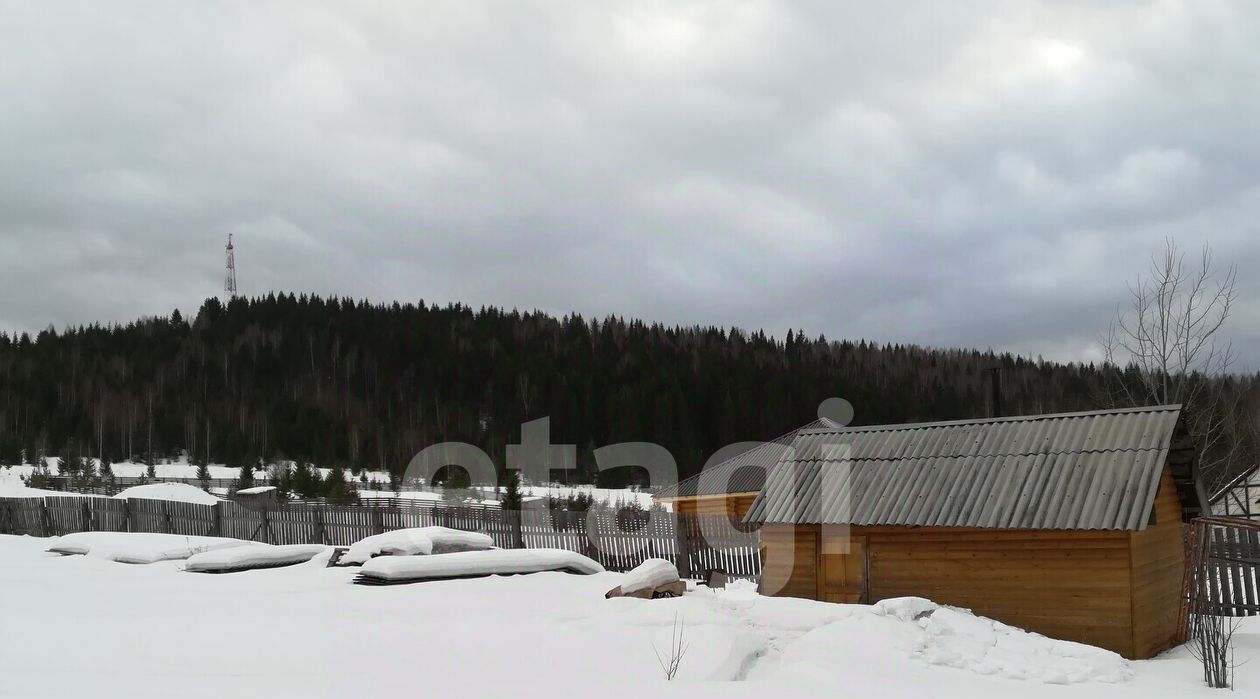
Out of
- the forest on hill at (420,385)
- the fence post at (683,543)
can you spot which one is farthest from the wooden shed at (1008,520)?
the forest on hill at (420,385)

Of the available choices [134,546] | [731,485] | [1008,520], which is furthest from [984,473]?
[731,485]

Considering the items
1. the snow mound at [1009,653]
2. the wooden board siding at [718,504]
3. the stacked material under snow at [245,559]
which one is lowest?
the wooden board siding at [718,504]

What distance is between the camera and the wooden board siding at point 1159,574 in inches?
442

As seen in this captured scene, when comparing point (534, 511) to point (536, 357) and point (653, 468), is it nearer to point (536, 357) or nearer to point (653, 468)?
point (653, 468)

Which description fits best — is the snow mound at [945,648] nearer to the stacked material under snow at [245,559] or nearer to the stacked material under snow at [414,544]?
the stacked material under snow at [414,544]

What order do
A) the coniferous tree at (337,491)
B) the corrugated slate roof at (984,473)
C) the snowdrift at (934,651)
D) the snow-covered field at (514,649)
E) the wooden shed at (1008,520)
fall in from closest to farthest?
the snow-covered field at (514,649) < the snowdrift at (934,651) < the wooden shed at (1008,520) < the corrugated slate roof at (984,473) < the coniferous tree at (337,491)

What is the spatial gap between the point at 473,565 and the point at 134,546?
8030mm

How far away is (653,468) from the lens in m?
78.8

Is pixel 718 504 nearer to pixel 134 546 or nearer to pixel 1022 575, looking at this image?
pixel 134 546

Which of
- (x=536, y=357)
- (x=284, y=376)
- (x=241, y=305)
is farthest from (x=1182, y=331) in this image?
(x=241, y=305)

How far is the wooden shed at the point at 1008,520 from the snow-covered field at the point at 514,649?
3.25 feet

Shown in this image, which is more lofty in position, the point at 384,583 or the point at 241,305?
the point at 241,305

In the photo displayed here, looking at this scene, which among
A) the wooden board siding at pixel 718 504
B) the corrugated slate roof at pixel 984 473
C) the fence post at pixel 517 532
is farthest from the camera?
the wooden board siding at pixel 718 504

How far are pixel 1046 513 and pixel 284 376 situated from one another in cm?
10347
